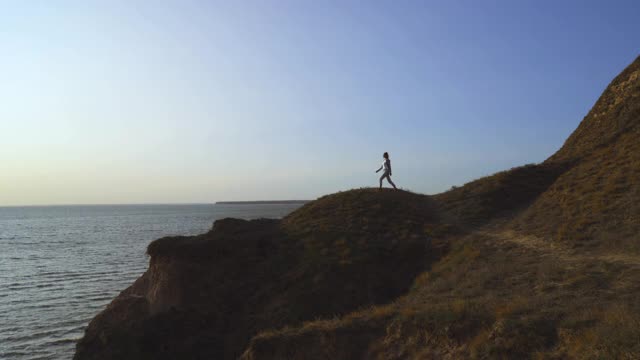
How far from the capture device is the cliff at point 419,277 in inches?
466

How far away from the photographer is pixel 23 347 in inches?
1016

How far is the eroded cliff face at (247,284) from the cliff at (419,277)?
0.26 ft

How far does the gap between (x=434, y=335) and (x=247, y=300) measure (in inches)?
473

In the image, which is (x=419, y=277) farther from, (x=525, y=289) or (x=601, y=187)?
(x=601, y=187)

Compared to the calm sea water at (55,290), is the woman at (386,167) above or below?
above

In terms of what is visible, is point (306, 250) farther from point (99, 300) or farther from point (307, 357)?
point (99, 300)

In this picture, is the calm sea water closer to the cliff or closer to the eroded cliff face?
the eroded cliff face

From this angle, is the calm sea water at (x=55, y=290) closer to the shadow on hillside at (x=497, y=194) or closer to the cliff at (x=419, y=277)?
the cliff at (x=419, y=277)

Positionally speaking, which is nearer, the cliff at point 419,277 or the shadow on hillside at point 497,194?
the cliff at point 419,277

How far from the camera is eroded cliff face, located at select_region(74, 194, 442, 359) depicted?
20.5m

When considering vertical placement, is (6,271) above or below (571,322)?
below

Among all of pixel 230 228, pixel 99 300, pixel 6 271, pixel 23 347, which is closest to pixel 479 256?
pixel 230 228

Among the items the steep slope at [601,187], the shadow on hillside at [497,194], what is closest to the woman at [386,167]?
the shadow on hillside at [497,194]

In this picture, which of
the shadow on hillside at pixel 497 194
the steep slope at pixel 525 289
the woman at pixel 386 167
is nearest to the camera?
the steep slope at pixel 525 289
